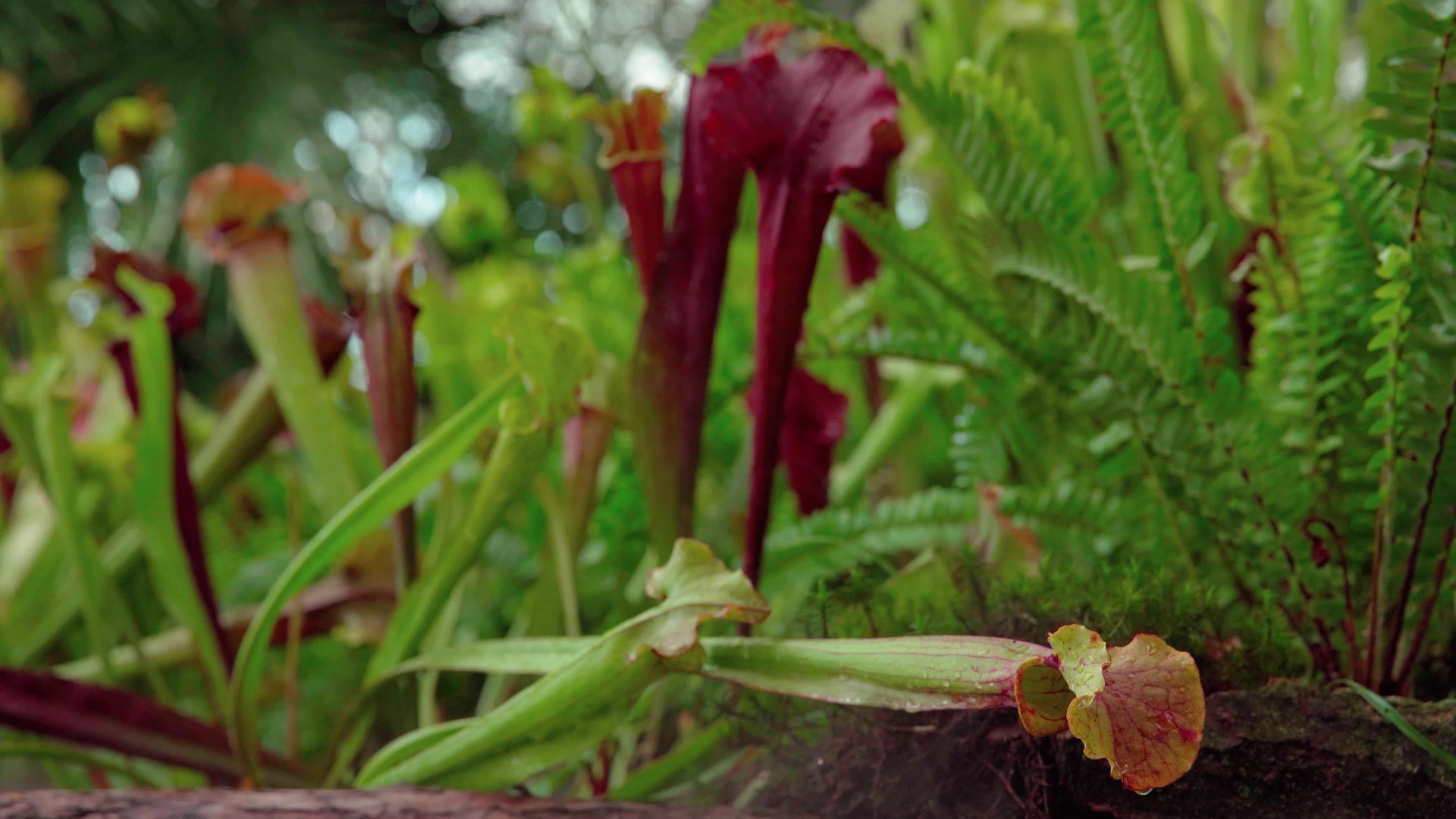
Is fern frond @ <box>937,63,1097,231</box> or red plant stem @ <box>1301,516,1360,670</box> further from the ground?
fern frond @ <box>937,63,1097,231</box>

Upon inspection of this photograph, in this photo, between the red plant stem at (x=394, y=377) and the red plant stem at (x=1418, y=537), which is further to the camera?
the red plant stem at (x=394, y=377)

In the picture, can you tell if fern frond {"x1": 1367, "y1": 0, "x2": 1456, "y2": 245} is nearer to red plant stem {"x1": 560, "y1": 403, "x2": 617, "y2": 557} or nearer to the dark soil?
the dark soil

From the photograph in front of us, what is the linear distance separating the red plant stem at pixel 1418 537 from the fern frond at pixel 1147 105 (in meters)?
0.10

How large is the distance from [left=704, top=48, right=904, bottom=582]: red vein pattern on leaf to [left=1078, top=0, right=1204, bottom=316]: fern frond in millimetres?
100

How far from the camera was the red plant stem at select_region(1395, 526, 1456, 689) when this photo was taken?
0.36 meters

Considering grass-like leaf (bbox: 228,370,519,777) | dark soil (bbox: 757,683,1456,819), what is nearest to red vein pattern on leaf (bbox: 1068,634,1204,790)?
dark soil (bbox: 757,683,1456,819)

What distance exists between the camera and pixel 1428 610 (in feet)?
1.19

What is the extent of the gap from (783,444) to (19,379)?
1.47 ft

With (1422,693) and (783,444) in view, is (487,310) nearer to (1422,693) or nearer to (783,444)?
(783,444)

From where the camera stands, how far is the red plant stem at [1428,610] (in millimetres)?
362

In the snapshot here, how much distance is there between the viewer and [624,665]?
0.34m

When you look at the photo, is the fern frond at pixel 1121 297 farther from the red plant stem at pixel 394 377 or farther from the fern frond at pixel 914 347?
the red plant stem at pixel 394 377

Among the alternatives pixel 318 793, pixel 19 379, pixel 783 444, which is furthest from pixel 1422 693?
pixel 19 379

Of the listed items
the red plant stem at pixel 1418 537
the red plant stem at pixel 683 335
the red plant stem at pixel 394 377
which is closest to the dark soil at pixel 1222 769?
the red plant stem at pixel 1418 537
